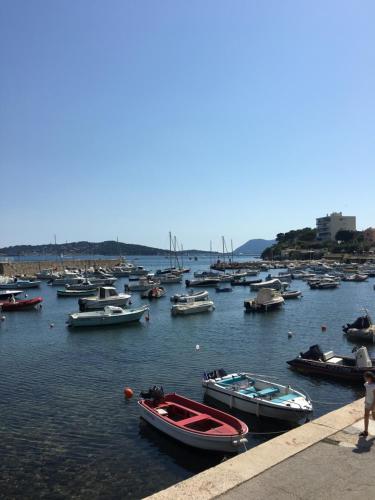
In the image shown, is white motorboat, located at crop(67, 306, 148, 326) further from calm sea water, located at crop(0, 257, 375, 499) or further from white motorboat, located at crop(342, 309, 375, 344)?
white motorboat, located at crop(342, 309, 375, 344)

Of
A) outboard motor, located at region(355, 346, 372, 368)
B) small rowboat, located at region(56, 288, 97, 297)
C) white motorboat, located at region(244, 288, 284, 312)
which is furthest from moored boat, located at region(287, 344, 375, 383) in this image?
small rowboat, located at region(56, 288, 97, 297)

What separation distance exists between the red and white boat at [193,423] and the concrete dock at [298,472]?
143 inches

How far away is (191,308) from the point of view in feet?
181

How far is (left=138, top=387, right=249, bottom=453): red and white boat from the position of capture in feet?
53.6

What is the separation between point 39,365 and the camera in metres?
32.0

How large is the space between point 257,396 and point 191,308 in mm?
34164

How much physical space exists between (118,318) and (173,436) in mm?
31049

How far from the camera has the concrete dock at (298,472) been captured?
10070mm

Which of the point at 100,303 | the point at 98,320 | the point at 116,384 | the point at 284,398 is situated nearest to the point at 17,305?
the point at 100,303

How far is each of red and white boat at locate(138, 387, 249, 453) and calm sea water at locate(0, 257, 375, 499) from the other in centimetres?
57

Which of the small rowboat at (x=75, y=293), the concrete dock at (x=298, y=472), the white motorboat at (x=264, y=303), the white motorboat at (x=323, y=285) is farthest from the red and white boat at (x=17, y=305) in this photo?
the concrete dock at (x=298, y=472)

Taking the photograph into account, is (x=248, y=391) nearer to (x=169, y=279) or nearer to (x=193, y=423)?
(x=193, y=423)

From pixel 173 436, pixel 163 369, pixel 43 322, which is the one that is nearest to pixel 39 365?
pixel 163 369

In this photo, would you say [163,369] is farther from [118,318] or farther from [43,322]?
[43,322]
